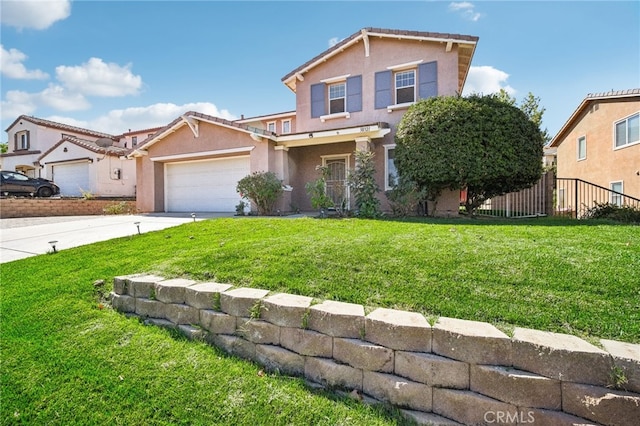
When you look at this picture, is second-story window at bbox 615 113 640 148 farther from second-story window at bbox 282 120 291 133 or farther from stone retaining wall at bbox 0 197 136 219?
stone retaining wall at bbox 0 197 136 219

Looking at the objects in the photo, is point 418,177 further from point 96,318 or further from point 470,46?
point 96,318

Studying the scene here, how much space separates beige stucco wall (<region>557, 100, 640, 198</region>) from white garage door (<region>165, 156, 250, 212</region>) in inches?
597

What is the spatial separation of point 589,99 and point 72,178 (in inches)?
1179

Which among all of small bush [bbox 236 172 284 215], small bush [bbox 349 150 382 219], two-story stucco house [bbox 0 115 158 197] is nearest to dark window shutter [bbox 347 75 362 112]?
small bush [bbox 349 150 382 219]

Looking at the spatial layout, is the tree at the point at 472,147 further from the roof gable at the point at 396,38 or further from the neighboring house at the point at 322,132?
the roof gable at the point at 396,38

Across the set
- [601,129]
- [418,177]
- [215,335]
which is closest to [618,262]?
[215,335]

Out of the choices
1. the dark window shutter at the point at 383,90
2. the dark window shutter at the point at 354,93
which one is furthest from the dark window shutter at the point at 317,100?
the dark window shutter at the point at 383,90

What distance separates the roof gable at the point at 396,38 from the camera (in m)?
10.9

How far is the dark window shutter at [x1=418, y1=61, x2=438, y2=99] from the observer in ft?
37.2

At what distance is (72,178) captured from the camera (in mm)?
21234

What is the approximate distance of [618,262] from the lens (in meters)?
3.16

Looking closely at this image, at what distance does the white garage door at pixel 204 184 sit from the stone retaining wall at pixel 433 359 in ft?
33.6

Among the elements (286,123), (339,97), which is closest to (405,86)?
(339,97)

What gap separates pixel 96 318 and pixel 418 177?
318 inches
